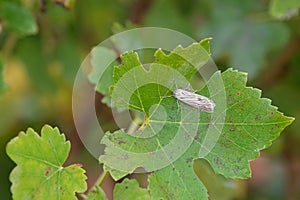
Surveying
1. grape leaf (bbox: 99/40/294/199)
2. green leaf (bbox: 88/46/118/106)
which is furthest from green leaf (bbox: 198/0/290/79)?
grape leaf (bbox: 99/40/294/199)

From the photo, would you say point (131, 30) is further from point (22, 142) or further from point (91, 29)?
point (91, 29)

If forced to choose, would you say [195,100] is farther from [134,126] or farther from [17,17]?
[17,17]

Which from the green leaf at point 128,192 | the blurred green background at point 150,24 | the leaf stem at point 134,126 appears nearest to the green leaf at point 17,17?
the blurred green background at point 150,24

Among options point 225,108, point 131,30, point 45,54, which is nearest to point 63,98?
point 45,54

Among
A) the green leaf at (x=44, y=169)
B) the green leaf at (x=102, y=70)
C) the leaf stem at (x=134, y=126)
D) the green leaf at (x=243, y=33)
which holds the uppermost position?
the green leaf at (x=243, y=33)

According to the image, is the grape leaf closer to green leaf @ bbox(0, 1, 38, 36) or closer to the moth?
the moth

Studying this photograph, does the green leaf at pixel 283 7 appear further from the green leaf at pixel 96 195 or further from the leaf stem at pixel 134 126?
the green leaf at pixel 96 195
